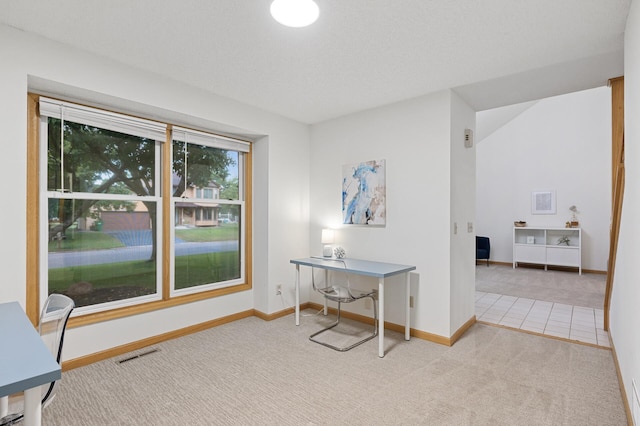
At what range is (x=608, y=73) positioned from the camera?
2.64m

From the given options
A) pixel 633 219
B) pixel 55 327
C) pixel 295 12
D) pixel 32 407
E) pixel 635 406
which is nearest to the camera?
pixel 32 407

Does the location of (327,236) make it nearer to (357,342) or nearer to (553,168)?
(357,342)

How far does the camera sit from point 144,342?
117 inches

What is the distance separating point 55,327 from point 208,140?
2.40 meters

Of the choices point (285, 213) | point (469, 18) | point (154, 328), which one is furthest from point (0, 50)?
point (469, 18)

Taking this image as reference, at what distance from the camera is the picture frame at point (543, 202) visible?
699cm

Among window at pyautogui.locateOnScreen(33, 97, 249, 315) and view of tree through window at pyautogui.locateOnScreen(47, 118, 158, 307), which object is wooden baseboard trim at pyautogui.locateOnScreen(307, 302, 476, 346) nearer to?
window at pyautogui.locateOnScreen(33, 97, 249, 315)

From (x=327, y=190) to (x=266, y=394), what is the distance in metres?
2.45

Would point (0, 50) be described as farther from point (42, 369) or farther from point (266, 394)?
point (266, 394)

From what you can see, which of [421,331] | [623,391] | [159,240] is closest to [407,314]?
[421,331]

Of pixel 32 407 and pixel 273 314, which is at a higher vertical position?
pixel 32 407

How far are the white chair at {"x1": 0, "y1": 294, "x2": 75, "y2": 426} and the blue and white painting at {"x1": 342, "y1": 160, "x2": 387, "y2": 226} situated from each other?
2765 millimetres

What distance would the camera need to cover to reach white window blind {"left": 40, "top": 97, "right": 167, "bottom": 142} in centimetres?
247

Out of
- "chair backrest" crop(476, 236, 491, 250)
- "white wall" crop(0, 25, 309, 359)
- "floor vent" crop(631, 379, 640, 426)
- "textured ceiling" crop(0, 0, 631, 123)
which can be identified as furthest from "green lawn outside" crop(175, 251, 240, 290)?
"chair backrest" crop(476, 236, 491, 250)
